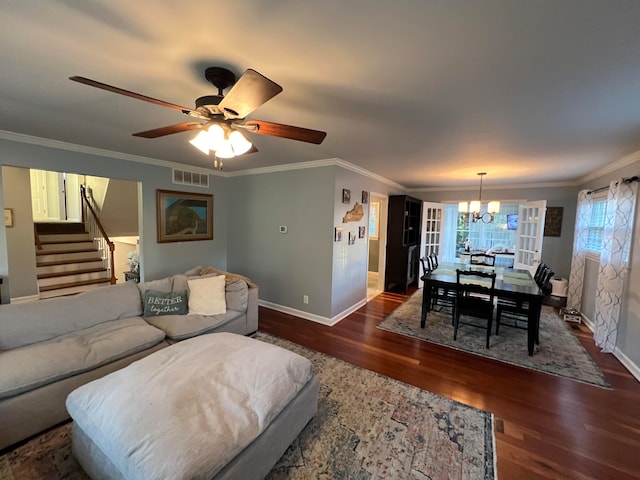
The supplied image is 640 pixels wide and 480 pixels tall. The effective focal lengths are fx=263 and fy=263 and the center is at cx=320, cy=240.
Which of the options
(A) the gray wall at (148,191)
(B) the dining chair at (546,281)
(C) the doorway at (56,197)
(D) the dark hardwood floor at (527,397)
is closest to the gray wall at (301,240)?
(A) the gray wall at (148,191)

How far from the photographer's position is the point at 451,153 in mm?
A: 3061

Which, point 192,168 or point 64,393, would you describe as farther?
point 192,168

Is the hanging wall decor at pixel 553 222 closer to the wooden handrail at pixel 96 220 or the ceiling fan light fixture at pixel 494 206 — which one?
the ceiling fan light fixture at pixel 494 206

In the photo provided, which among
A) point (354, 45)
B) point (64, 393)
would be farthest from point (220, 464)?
point (354, 45)

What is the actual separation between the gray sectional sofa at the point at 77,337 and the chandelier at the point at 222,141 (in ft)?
5.81

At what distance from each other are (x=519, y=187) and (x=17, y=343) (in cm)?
742

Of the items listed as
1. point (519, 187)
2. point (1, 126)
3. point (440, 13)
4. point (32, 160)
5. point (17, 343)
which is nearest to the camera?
point (440, 13)

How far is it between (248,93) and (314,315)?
3222 mm

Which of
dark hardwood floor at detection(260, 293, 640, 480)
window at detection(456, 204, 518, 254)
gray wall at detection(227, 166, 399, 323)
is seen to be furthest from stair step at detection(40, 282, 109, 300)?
window at detection(456, 204, 518, 254)

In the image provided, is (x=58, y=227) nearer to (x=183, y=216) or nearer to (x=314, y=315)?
(x=183, y=216)

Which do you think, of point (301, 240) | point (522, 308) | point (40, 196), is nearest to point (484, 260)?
point (522, 308)

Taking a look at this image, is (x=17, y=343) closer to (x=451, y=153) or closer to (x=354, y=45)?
(x=354, y=45)

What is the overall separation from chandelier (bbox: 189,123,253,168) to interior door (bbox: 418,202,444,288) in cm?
497

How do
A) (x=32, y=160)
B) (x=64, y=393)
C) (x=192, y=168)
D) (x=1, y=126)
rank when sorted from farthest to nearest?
(x=192, y=168), (x=32, y=160), (x=1, y=126), (x=64, y=393)
